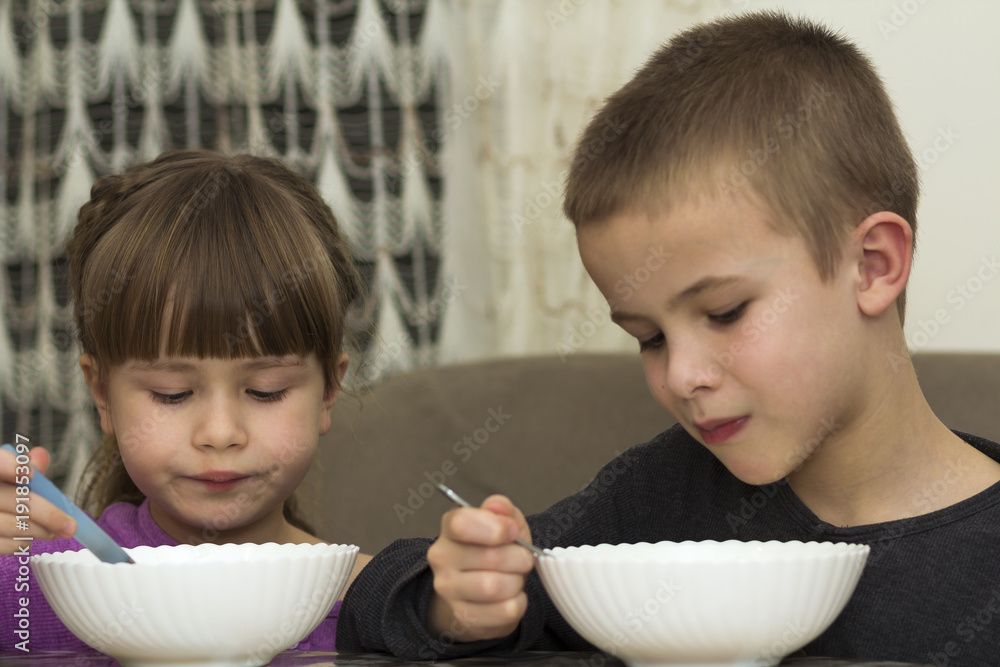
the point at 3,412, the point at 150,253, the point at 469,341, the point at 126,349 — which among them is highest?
the point at 150,253

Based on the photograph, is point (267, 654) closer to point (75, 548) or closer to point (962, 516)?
point (75, 548)

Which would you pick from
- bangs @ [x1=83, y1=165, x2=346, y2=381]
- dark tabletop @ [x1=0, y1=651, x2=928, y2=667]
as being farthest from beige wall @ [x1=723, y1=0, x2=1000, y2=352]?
dark tabletop @ [x1=0, y1=651, x2=928, y2=667]

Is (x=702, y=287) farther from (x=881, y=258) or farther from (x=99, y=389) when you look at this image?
(x=99, y=389)

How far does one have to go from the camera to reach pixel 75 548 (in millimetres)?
1074

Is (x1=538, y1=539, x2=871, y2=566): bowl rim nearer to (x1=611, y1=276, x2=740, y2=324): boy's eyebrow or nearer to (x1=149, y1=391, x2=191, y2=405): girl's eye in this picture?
(x1=611, y1=276, x2=740, y2=324): boy's eyebrow

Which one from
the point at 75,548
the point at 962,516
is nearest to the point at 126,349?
the point at 75,548

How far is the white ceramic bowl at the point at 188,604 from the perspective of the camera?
629mm

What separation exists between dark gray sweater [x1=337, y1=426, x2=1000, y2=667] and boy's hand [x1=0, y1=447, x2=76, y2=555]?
0.26 m

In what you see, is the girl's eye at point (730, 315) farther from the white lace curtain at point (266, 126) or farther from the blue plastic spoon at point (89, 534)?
the white lace curtain at point (266, 126)

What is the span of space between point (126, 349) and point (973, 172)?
55.0 inches

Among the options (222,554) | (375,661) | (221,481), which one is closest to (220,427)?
(221,481)

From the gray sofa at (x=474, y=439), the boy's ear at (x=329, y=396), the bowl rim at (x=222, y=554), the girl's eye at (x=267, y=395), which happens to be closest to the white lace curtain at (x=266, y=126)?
the gray sofa at (x=474, y=439)

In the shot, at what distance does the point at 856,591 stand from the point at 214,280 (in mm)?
752

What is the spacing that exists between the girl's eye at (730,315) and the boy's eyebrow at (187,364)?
53 centimetres
